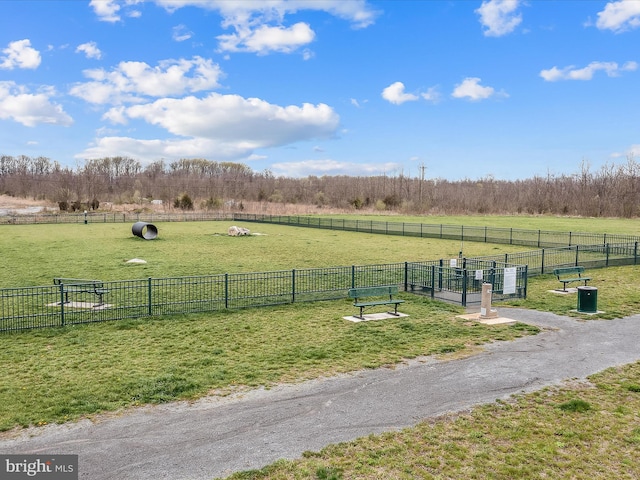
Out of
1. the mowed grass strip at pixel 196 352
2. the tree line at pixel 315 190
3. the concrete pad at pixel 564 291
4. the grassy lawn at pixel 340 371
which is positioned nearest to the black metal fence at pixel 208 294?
the grassy lawn at pixel 340 371

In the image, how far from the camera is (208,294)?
18.4 m

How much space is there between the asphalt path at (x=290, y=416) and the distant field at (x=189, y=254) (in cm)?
1470

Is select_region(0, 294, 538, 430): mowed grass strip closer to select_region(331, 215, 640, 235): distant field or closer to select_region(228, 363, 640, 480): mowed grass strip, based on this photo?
select_region(228, 363, 640, 480): mowed grass strip

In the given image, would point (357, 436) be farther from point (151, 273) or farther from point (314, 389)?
point (151, 273)

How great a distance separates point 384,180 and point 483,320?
5191 inches

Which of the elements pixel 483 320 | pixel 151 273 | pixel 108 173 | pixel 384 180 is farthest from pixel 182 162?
pixel 483 320

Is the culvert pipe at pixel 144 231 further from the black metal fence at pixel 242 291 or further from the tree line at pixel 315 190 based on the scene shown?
the tree line at pixel 315 190

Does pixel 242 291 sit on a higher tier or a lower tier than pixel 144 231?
lower

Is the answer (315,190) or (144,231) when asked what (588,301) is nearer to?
(144,231)

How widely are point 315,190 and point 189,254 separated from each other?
121 m

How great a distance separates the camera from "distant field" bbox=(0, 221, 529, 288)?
77.5 ft

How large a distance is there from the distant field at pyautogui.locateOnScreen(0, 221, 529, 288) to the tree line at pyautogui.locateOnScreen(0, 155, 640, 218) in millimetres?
55243

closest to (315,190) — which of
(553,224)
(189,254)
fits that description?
(553,224)

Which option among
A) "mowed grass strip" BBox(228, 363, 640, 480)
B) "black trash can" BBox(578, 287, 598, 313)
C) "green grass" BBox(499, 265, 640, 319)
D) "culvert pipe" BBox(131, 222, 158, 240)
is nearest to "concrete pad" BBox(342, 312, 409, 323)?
"green grass" BBox(499, 265, 640, 319)
